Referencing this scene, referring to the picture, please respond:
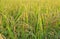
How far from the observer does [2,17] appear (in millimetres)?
2229

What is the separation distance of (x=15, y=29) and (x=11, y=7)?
69cm

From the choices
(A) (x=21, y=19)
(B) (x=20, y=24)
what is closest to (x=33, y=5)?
(A) (x=21, y=19)

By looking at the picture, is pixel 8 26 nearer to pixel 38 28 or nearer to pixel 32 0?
pixel 38 28

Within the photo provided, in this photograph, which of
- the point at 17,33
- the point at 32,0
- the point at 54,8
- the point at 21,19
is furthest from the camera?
the point at 32,0

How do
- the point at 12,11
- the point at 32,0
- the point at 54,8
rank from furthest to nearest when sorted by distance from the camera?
the point at 32,0
the point at 54,8
the point at 12,11

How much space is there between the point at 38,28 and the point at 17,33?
225 mm

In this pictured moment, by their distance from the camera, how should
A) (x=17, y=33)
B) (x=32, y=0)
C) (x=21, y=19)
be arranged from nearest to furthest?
(x=17, y=33) → (x=21, y=19) → (x=32, y=0)

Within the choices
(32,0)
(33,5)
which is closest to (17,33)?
(33,5)

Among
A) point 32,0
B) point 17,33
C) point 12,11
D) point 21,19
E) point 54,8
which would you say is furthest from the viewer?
point 32,0

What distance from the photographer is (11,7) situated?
2.62 meters

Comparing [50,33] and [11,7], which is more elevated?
[11,7]

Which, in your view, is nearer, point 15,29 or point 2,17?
point 15,29

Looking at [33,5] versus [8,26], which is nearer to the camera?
[8,26]

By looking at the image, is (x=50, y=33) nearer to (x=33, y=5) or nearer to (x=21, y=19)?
(x=21, y=19)
